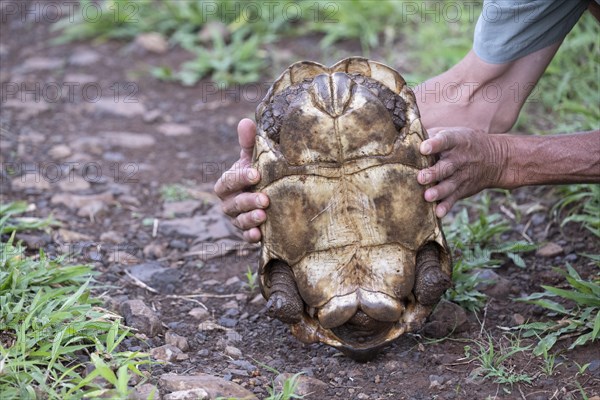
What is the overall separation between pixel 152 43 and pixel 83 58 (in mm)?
510

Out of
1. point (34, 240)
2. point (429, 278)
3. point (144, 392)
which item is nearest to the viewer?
point (144, 392)

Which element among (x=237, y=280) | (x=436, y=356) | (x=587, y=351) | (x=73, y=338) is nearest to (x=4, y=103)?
(x=237, y=280)

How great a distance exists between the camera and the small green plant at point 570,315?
8.90ft

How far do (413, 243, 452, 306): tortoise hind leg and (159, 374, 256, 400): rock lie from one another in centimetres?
62

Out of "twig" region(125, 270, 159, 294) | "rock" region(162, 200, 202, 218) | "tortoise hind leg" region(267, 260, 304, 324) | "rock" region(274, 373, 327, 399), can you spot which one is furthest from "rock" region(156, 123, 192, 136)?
"rock" region(274, 373, 327, 399)

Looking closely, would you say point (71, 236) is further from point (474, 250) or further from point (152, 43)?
point (152, 43)

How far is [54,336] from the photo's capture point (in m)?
2.47

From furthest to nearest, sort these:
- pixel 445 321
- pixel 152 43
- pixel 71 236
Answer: pixel 152 43
pixel 71 236
pixel 445 321

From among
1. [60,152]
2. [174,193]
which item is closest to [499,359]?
[174,193]

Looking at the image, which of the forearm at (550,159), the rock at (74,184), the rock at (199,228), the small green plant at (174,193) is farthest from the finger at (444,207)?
the rock at (74,184)

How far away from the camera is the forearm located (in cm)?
292

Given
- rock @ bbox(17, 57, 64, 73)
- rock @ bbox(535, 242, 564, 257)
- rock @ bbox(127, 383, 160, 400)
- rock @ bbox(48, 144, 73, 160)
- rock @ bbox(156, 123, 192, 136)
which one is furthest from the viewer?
rock @ bbox(17, 57, 64, 73)

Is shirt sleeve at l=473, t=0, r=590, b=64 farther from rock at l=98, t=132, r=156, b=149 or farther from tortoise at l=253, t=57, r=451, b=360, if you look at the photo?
rock at l=98, t=132, r=156, b=149

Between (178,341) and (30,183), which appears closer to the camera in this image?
(178,341)
